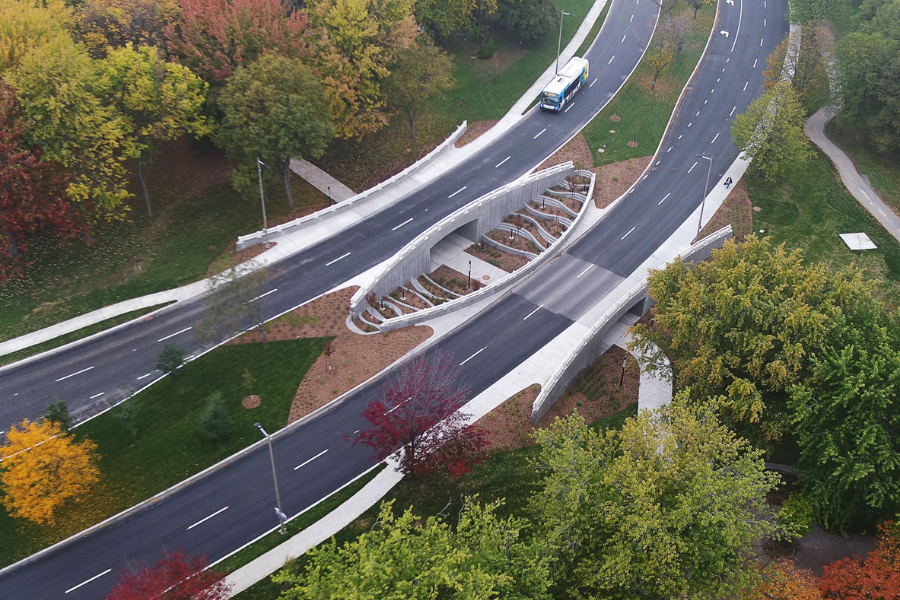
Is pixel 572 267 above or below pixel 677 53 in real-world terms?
below

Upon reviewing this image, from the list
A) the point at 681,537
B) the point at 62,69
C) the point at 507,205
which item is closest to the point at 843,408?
the point at 681,537

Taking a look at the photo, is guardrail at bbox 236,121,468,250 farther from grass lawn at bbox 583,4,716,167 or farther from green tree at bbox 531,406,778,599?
green tree at bbox 531,406,778,599

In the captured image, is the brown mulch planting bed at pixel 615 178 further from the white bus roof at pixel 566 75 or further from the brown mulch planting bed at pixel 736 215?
the white bus roof at pixel 566 75

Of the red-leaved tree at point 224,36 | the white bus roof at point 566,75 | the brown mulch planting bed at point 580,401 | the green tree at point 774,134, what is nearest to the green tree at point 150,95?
the red-leaved tree at point 224,36

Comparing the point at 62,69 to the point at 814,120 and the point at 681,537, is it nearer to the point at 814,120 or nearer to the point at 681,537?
the point at 681,537

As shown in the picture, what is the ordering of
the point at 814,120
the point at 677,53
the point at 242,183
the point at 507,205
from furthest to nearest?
1. the point at 677,53
2. the point at 814,120
3. the point at 507,205
4. the point at 242,183

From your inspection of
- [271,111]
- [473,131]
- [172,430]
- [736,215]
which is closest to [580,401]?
[172,430]

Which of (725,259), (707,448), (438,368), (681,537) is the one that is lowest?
(438,368)

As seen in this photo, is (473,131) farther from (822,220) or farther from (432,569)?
(432,569)
